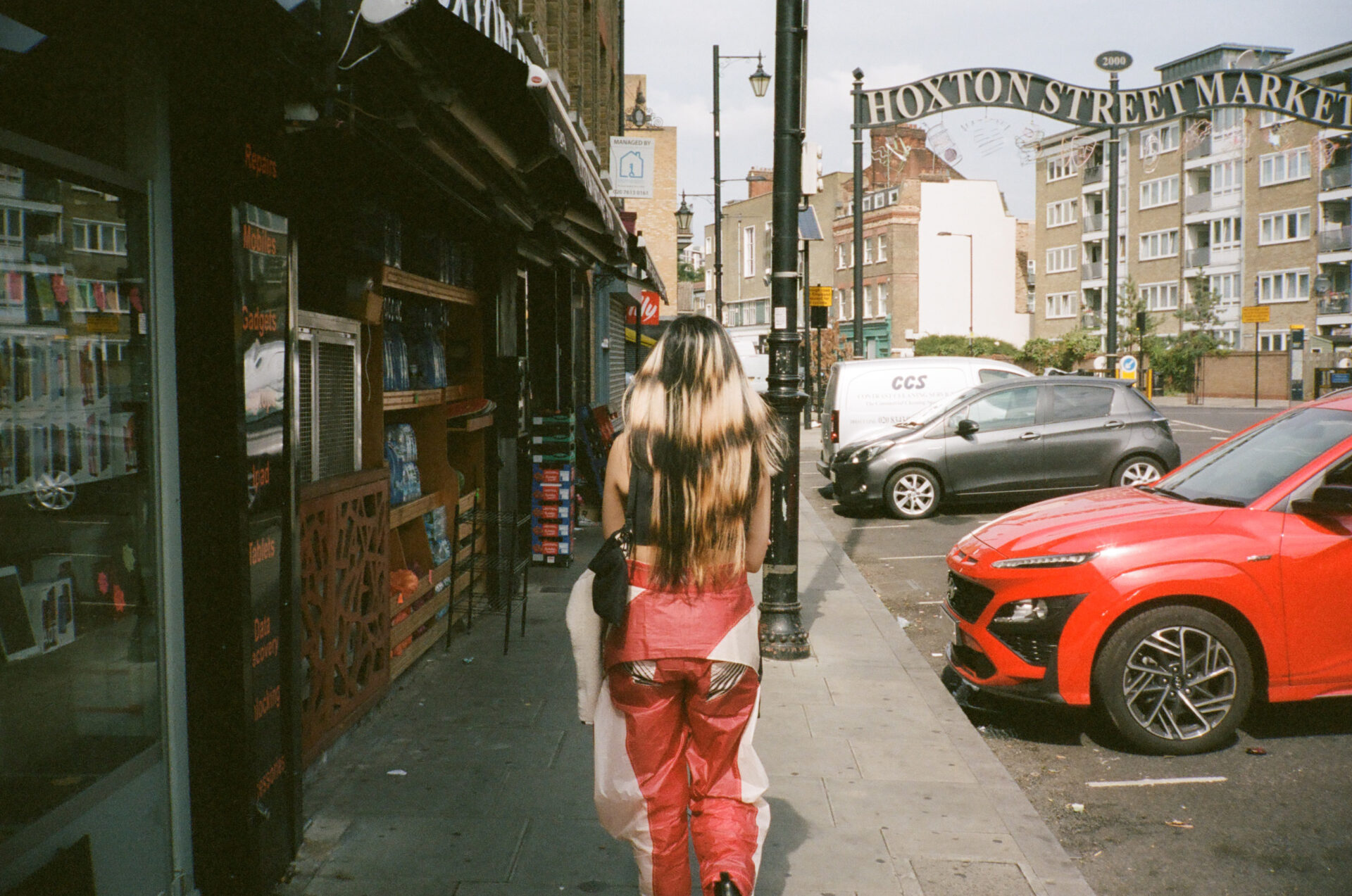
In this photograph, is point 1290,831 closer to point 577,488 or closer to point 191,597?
point 191,597

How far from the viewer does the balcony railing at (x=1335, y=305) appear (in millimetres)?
47219

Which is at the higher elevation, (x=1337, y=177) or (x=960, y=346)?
(x=1337, y=177)

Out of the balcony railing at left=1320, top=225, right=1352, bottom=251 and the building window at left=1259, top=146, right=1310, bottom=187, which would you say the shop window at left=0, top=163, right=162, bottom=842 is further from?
the building window at left=1259, top=146, right=1310, bottom=187

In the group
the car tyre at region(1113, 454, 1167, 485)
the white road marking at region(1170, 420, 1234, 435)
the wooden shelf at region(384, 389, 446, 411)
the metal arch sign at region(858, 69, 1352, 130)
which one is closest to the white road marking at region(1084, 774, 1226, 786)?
the wooden shelf at region(384, 389, 446, 411)

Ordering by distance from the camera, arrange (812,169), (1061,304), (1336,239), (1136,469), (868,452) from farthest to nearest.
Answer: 1. (1061,304)
2. (1336,239)
3. (868,452)
4. (1136,469)
5. (812,169)

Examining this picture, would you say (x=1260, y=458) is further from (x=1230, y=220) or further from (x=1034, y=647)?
(x=1230, y=220)

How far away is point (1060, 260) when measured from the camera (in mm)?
64000

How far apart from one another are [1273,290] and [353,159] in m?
55.1

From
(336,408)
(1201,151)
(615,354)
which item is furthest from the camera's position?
(1201,151)

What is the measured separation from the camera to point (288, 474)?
12.2 ft

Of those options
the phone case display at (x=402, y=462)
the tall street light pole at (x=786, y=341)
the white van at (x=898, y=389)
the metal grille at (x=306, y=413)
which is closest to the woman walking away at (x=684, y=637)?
the metal grille at (x=306, y=413)

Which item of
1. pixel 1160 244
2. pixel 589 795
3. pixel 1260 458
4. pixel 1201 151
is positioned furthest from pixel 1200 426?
pixel 1160 244

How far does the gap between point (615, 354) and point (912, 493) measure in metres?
9.17

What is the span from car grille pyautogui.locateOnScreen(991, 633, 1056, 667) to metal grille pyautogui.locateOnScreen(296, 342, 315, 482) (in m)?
3.49
